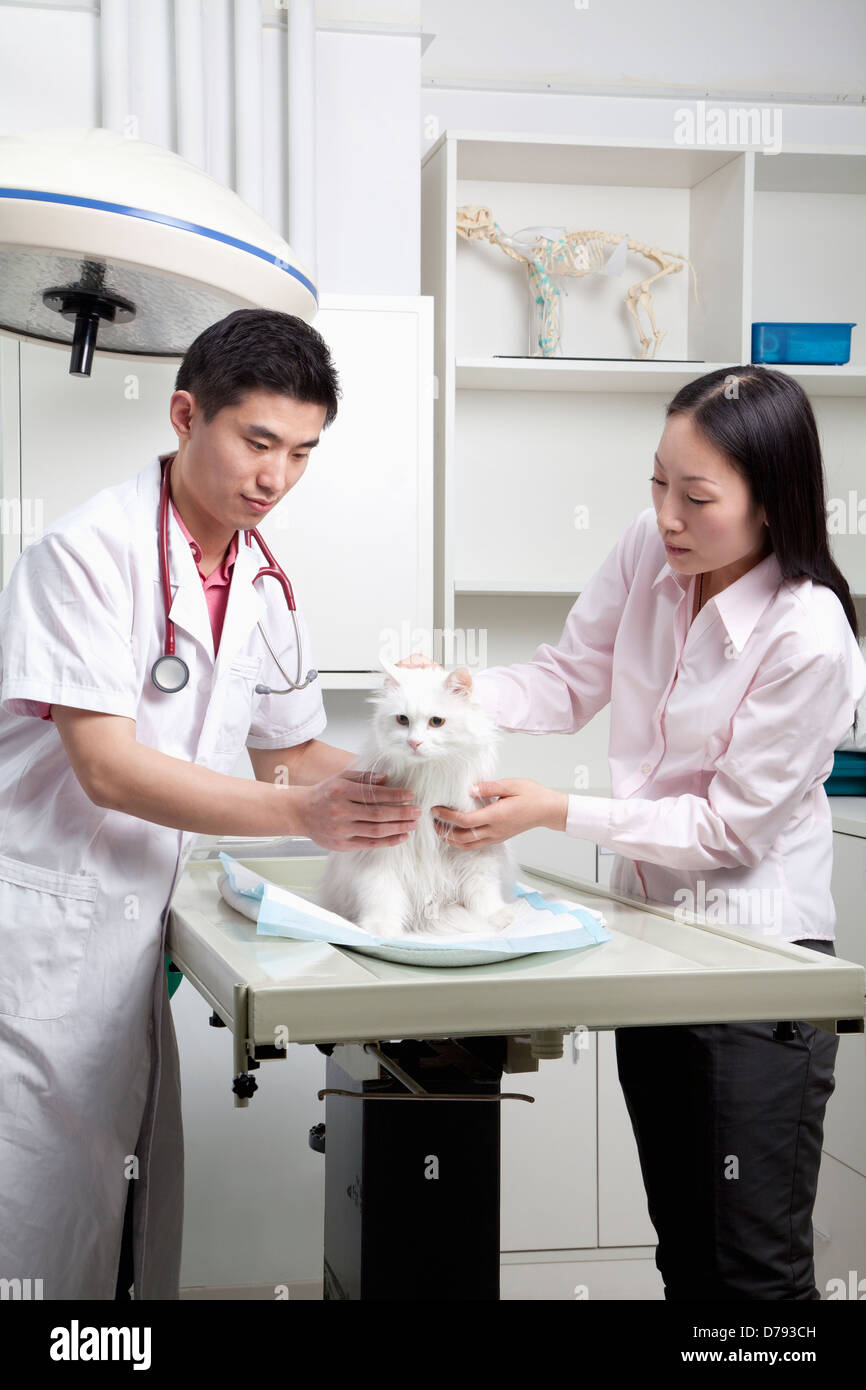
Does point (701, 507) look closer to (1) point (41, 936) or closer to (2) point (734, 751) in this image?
(2) point (734, 751)

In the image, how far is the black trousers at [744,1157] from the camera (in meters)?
1.43

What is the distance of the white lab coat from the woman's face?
0.62 metres

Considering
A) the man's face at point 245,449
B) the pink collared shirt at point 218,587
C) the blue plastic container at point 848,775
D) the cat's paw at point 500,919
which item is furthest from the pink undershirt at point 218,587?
the blue plastic container at point 848,775

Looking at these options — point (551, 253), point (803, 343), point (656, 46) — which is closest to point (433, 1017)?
point (551, 253)

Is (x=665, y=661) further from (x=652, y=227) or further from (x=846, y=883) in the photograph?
(x=652, y=227)

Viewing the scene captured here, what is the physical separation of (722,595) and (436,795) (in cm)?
46

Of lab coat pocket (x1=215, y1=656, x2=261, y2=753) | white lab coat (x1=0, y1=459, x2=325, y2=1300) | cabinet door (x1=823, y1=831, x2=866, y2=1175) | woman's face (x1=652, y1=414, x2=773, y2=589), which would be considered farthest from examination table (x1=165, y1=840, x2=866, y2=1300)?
cabinet door (x1=823, y1=831, x2=866, y2=1175)

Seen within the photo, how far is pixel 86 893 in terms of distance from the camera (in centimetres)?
154

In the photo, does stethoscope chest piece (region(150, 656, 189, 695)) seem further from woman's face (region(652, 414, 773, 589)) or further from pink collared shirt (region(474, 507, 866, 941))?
woman's face (region(652, 414, 773, 589))

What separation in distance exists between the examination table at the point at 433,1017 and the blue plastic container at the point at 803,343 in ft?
5.77

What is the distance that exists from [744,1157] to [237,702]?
→ 894mm

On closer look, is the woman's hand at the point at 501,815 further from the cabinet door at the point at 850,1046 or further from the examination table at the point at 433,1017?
the cabinet door at the point at 850,1046

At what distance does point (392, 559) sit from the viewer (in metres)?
2.74

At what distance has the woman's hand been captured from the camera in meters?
1.47
